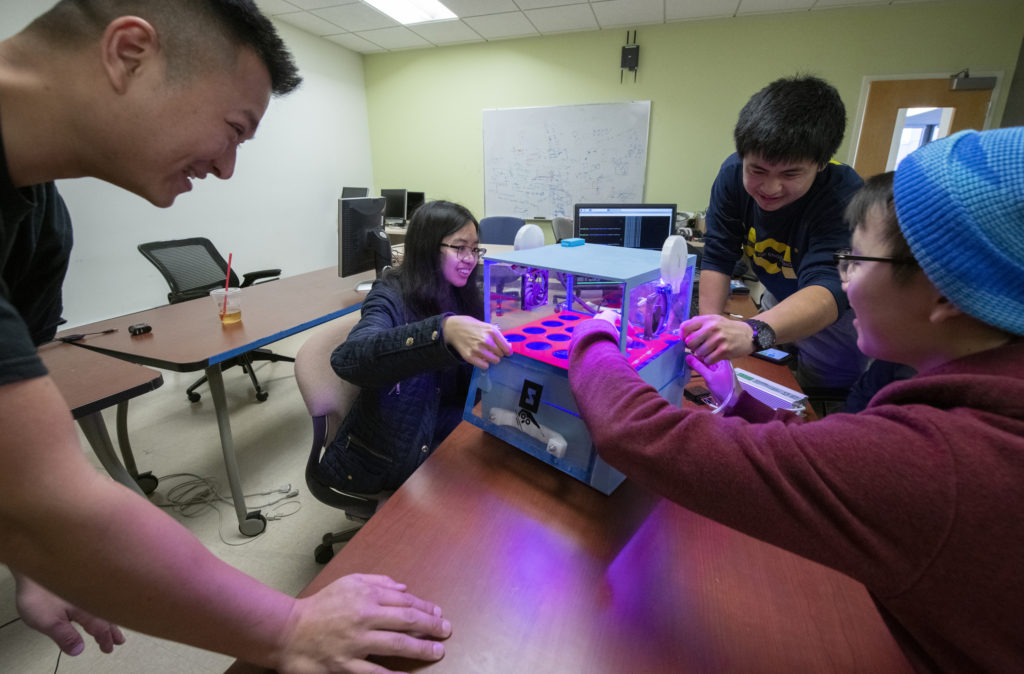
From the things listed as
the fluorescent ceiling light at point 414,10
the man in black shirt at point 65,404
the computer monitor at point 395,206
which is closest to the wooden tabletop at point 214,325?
the man in black shirt at point 65,404

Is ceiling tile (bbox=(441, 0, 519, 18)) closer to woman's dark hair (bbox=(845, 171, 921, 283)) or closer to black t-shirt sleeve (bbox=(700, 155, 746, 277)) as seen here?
black t-shirt sleeve (bbox=(700, 155, 746, 277))

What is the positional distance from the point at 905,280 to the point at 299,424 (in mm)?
2747

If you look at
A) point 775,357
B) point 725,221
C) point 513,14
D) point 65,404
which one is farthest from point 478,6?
point 65,404

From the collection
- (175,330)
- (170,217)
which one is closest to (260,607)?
(175,330)

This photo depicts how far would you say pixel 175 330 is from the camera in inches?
71.9

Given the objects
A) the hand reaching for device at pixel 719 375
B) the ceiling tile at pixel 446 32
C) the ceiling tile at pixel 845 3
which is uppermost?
the ceiling tile at pixel 446 32

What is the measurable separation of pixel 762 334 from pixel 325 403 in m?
1.11

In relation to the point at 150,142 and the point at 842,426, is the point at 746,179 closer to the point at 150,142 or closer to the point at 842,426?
the point at 842,426

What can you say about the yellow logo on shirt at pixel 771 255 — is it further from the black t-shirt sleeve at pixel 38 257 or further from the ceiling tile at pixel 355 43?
the ceiling tile at pixel 355 43

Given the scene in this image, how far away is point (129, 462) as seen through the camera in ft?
6.73

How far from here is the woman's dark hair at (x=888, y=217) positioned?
1.83 feet

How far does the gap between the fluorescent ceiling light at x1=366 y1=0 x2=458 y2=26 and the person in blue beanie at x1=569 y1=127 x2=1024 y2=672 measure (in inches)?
180

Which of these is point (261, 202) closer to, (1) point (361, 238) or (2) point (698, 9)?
(1) point (361, 238)

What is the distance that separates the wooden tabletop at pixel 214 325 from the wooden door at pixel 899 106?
462cm
